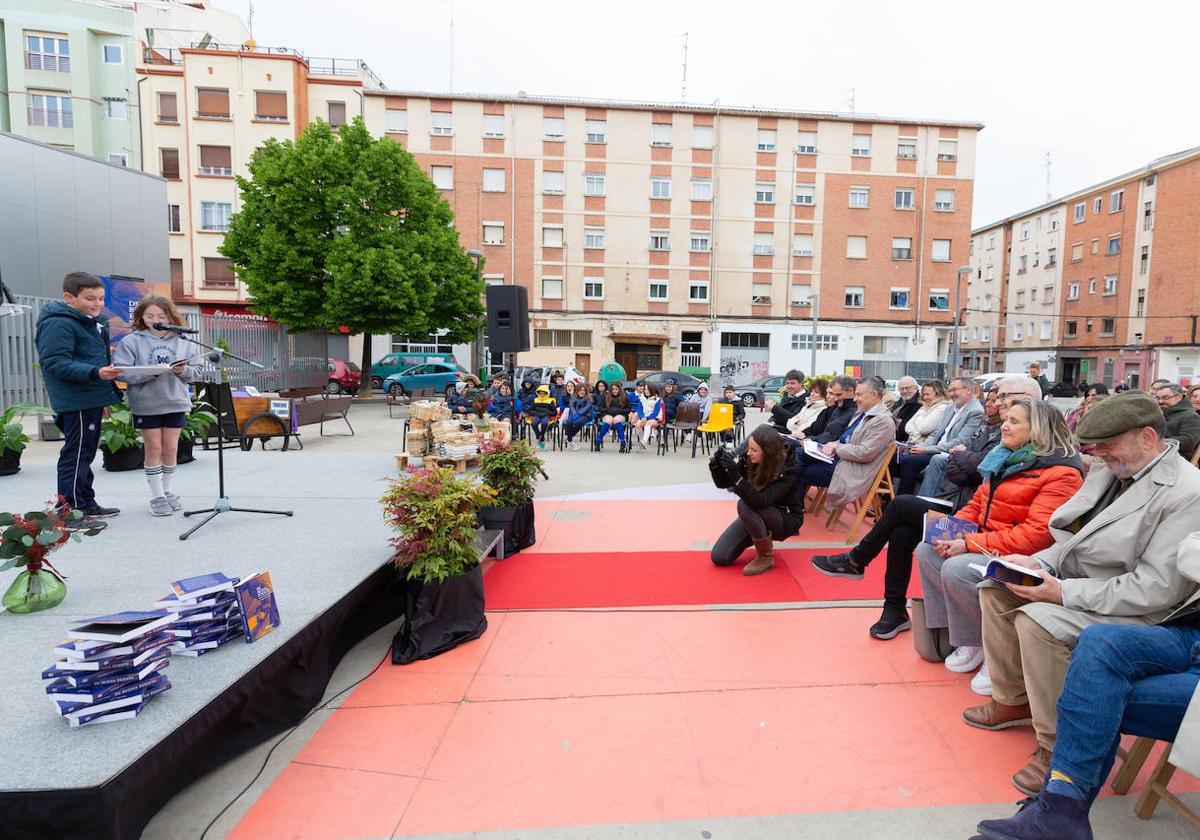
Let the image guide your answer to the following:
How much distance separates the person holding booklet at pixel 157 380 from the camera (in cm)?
450

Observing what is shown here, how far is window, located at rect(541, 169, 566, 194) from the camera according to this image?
30922mm

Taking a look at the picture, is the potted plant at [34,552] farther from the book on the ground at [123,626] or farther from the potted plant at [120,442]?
the potted plant at [120,442]

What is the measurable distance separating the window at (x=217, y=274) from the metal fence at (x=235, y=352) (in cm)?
828

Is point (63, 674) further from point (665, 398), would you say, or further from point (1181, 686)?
point (665, 398)

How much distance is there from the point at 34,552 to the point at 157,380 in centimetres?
186

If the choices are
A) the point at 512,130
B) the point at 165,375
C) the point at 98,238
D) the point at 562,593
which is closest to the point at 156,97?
the point at 512,130

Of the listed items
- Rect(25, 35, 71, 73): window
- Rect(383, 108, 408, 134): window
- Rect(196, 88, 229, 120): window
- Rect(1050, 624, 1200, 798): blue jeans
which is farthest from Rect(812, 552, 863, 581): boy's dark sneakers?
Rect(25, 35, 71, 73): window

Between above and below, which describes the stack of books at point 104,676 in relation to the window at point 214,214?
below

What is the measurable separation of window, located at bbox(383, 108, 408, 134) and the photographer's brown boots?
30.5 meters

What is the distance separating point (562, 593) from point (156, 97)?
34167 millimetres

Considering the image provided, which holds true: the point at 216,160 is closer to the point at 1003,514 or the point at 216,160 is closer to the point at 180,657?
the point at 180,657

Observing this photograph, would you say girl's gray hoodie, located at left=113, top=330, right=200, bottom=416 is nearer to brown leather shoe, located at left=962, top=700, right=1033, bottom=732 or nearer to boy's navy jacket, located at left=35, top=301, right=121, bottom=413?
boy's navy jacket, located at left=35, top=301, right=121, bottom=413

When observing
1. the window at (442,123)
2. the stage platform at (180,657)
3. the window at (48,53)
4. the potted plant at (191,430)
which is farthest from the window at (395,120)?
the stage platform at (180,657)

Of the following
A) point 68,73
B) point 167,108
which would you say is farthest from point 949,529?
point 68,73
